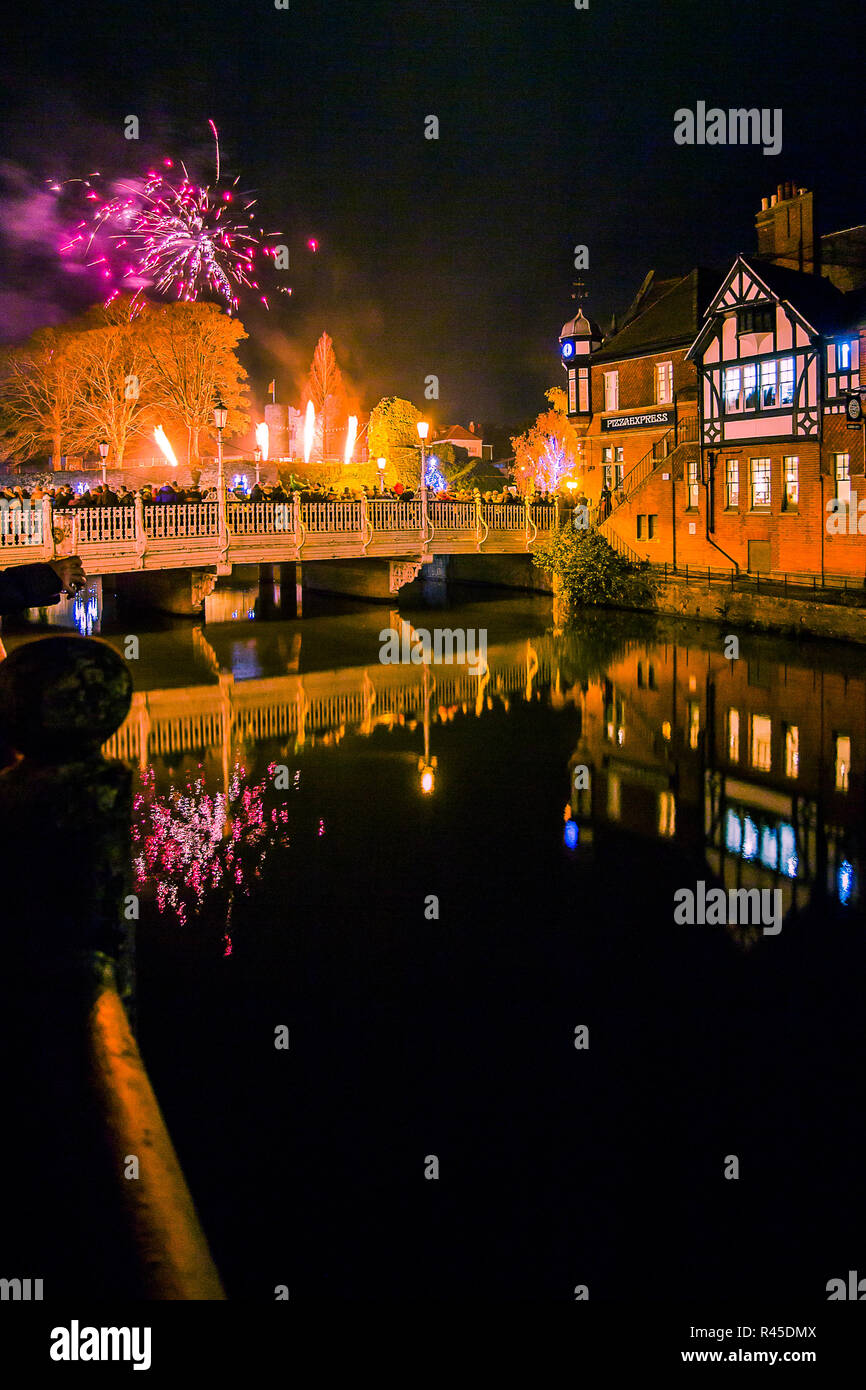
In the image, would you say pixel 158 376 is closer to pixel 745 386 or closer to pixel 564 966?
pixel 745 386

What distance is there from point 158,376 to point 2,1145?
64.5 metres

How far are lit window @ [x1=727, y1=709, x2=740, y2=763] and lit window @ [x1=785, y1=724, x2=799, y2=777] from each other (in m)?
0.87

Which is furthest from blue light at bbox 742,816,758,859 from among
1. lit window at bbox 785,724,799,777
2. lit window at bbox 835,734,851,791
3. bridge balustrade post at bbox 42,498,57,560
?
bridge balustrade post at bbox 42,498,57,560

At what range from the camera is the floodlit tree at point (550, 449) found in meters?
75.0

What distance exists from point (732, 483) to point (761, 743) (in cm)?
2051

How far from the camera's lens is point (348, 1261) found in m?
5.67

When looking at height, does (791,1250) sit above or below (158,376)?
below

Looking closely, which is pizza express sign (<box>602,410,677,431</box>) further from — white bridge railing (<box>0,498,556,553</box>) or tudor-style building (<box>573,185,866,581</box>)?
white bridge railing (<box>0,498,556,553</box>)

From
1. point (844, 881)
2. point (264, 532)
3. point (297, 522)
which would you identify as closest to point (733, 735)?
point (844, 881)

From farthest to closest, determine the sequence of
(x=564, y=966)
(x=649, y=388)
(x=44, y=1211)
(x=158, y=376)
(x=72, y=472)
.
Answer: (x=158, y=376), (x=72, y=472), (x=649, y=388), (x=564, y=966), (x=44, y=1211)

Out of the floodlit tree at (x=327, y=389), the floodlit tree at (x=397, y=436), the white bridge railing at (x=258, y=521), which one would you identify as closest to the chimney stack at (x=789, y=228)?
the white bridge railing at (x=258, y=521)
